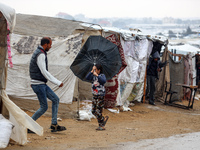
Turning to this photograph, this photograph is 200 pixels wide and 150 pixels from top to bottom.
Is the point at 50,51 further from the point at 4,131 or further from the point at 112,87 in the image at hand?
the point at 4,131

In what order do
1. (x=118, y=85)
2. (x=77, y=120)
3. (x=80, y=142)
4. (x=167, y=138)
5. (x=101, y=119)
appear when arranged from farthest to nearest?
(x=118, y=85) < (x=77, y=120) < (x=101, y=119) < (x=167, y=138) < (x=80, y=142)

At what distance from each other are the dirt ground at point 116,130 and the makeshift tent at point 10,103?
252 mm

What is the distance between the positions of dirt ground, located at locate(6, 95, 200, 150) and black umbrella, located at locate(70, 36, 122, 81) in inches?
52.6

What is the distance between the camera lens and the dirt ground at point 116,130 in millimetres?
5613

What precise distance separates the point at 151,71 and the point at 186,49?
10053mm

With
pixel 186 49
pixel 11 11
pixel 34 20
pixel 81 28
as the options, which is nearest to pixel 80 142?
pixel 11 11

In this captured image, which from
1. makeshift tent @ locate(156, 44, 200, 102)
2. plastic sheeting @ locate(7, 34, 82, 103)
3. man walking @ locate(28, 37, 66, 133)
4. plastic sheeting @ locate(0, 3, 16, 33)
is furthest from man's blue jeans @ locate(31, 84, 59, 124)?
makeshift tent @ locate(156, 44, 200, 102)

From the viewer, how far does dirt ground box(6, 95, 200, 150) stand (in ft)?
18.4

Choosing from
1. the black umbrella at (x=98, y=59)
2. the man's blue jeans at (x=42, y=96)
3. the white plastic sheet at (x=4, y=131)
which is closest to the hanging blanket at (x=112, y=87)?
the black umbrella at (x=98, y=59)

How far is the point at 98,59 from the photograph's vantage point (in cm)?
746

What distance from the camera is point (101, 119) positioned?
7.37 meters

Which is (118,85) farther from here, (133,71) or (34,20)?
(34,20)

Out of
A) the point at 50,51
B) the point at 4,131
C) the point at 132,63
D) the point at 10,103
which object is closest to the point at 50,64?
the point at 50,51

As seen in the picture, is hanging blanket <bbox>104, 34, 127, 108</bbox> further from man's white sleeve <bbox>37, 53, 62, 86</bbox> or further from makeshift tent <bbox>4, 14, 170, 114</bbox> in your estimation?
man's white sleeve <bbox>37, 53, 62, 86</bbox>
